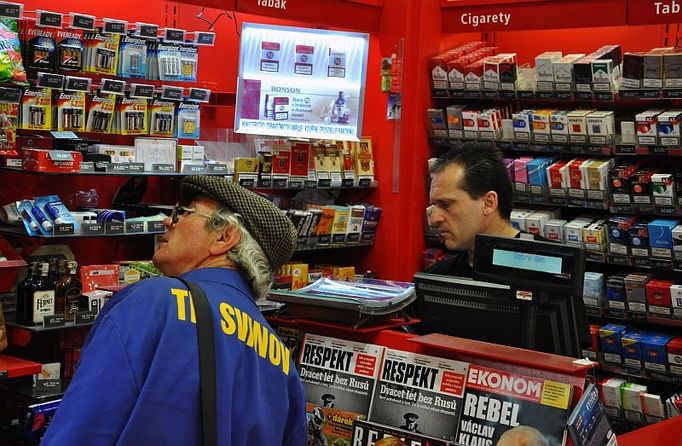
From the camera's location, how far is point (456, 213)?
12.5ft

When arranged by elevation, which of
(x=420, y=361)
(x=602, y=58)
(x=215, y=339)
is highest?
(x=602, y=58)

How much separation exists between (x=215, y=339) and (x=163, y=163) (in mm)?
3505

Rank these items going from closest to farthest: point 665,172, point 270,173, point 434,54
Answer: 1. point 665,172
2. point 270,173
3. point 434,54

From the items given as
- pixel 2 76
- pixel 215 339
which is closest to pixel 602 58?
pixel 2 76

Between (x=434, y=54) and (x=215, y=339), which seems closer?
(x=215, y=339)

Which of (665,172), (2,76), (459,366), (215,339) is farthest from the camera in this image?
(665,172)

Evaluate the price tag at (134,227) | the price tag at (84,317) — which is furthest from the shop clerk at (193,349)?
the price tag at (134,227)

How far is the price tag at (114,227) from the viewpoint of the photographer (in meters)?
4.95

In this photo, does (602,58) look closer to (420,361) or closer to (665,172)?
(665,172)

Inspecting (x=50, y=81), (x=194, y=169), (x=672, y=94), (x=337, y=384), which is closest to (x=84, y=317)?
(x=194, y=169)

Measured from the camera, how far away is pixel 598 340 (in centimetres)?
591

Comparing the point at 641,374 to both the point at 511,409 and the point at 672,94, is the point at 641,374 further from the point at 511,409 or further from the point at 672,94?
the point at 511,409

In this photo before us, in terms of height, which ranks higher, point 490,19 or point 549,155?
point 490,19

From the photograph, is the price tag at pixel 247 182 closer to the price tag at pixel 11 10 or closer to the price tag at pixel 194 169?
the price tag at pixel 194 169
